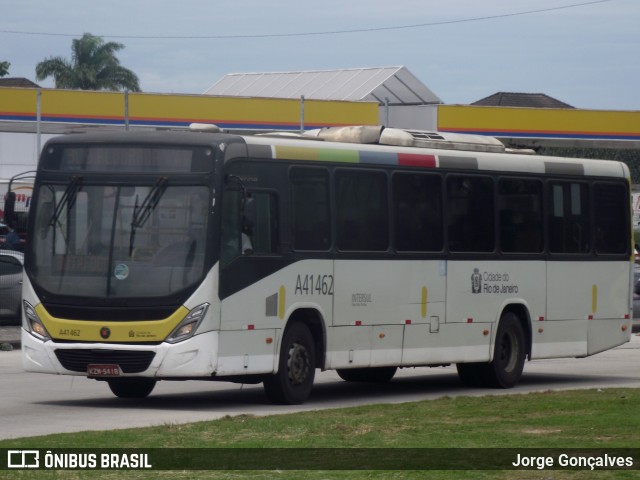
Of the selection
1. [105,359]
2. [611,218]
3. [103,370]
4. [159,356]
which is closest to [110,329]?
[105,359]

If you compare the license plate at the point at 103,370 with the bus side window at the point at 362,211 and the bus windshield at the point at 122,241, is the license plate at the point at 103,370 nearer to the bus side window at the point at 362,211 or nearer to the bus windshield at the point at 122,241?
the bus windshield at the point at 122,241

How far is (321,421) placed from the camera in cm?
1394

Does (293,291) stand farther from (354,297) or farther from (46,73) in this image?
(46,73)

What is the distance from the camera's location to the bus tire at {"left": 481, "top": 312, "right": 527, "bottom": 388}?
19844 mm

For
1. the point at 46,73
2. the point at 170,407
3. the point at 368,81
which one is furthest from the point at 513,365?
the point at 46,73

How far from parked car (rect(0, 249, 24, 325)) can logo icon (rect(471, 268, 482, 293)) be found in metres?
11.3

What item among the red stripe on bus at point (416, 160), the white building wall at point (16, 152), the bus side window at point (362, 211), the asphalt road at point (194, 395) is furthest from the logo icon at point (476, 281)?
the white building wall at point (16, 152)

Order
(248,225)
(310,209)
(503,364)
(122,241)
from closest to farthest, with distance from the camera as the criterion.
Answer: (122,241)
(248,225)
(310,209)
(503,364)

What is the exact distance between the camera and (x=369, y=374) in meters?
20.5

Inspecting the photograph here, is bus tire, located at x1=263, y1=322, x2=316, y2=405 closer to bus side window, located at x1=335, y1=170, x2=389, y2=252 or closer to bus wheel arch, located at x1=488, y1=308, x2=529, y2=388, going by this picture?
bus side window, located at x1=335, y1=170, x2=389, y2=252

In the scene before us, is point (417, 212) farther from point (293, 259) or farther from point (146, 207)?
point (146, 207)

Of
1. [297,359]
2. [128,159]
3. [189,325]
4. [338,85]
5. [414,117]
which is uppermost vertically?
[338,85]

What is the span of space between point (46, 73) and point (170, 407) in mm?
89315

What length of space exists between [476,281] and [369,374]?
7.04 feet
